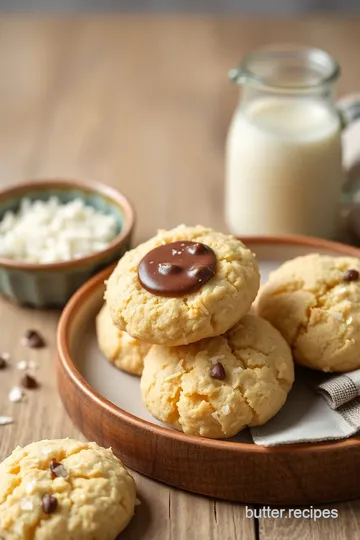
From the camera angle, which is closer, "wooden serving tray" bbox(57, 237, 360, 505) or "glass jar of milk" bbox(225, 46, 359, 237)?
"wooden serving tray" bbox(57, 237, 360, 505)

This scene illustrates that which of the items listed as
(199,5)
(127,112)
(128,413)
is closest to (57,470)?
(128,413)

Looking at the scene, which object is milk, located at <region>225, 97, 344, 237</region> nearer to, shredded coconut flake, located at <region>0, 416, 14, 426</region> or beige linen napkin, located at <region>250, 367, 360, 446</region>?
beige linen napkin, located at <region>250, 367, 360, 446</region>

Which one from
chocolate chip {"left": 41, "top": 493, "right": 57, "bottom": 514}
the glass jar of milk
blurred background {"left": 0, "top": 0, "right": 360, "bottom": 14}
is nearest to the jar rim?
the glass jar of milk

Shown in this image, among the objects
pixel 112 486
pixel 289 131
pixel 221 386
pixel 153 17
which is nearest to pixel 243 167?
pixel 289 131

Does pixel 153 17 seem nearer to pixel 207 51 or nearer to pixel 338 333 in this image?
pixel 207 51

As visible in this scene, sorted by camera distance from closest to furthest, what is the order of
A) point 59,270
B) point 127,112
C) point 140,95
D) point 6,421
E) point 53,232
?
1. point 6,421
2. point 59,270
3. point 53,232
4. point 127,112
5. point 140,95

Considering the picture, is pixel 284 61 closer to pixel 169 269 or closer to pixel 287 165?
pixel 287 165
